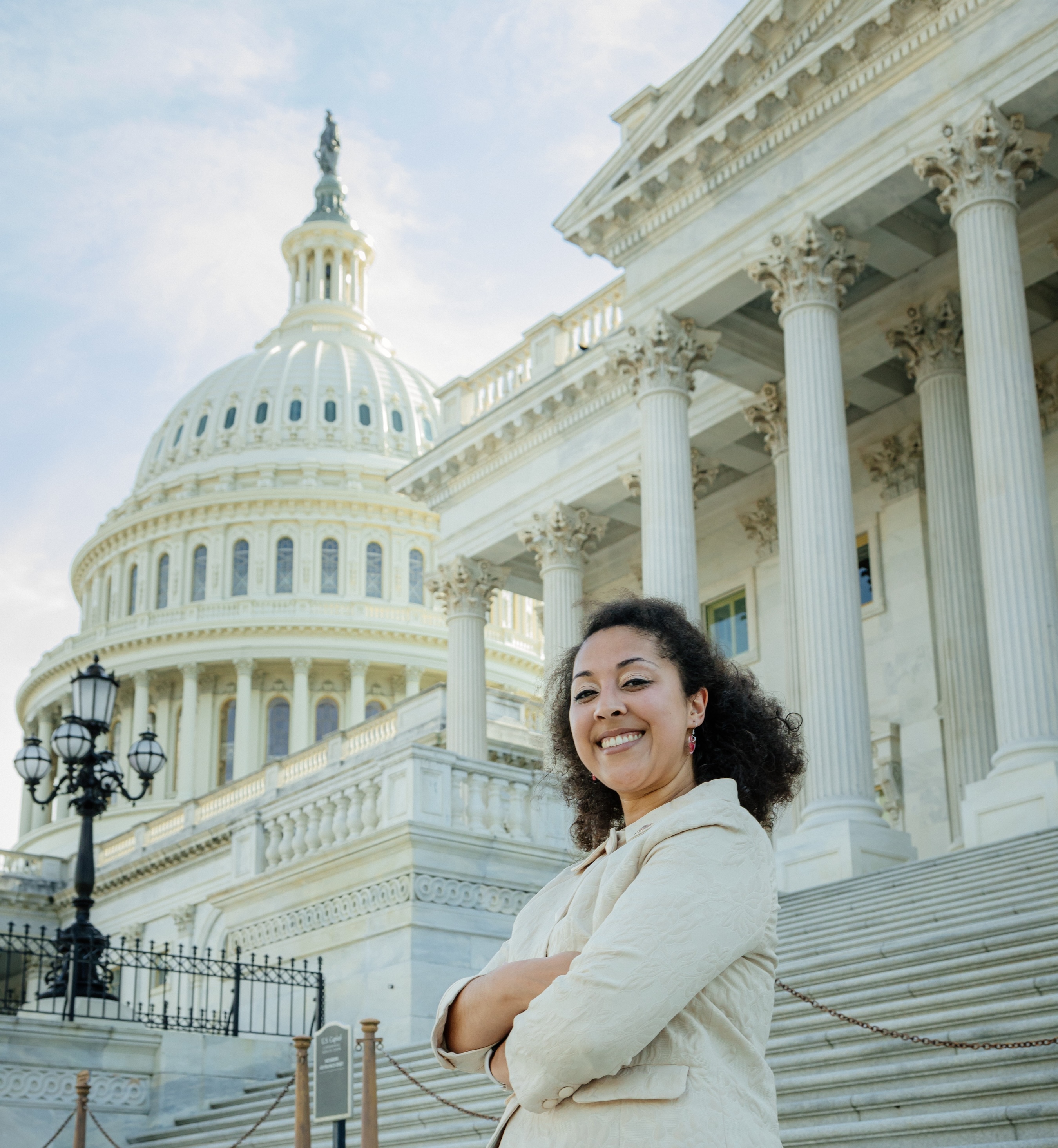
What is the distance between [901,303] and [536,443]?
29.0ft

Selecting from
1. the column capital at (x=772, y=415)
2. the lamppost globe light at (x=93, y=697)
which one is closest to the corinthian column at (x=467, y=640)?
the column capital at (x=772, y=415)

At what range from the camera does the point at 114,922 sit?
1684 inches

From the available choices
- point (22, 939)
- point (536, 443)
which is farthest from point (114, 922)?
point (22, 939)

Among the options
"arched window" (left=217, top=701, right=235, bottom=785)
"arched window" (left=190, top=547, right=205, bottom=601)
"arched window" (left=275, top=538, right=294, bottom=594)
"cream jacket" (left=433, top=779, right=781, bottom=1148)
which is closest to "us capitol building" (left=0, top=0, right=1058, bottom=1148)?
"cream jacket" (left=433, top=779, right=781, bottom=1148)

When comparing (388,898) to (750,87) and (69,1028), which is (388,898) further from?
(750,87)

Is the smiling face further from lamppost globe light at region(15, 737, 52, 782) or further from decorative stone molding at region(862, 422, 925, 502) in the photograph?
decorative stone molding at region(862, 422, 925, 502)

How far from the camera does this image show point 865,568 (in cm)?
2636

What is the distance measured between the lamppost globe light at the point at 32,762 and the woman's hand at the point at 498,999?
17.1 meters

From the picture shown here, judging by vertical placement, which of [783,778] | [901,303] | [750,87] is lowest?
[783,778]

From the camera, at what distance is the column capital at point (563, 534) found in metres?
28.6

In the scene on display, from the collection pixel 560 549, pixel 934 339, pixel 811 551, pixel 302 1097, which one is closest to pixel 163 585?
pixel 560 549

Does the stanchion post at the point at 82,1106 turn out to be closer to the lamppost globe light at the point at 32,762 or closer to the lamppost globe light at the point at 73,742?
the lamppost globe light at the point at 73,742

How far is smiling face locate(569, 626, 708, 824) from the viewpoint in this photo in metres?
2.78

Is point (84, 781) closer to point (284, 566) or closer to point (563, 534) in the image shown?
point (563, 534)
